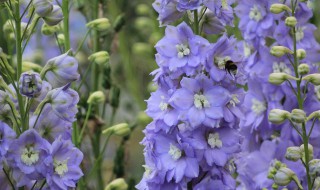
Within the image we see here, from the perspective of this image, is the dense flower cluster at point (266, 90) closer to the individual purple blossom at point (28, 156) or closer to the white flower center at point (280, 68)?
the white flower center at point (280, 68)

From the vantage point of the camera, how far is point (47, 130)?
215 cm

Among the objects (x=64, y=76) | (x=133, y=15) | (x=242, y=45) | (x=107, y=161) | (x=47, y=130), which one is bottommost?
(x=107, y=161)

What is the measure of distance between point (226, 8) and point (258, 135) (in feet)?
2.17

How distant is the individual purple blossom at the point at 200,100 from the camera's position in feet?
6.63

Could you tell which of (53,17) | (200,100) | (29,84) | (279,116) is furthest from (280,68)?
(29,84)

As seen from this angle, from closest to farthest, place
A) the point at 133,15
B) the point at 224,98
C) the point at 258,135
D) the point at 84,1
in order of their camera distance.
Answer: the point at 224,98
the point at 258,135
the point at 84,1
the point at 133,15

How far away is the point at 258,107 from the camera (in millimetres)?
2650

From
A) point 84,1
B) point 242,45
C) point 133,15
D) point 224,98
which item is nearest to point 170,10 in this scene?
point 224,98

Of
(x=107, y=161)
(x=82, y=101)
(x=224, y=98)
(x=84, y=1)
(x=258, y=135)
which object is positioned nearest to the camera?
(x=224, y=98)

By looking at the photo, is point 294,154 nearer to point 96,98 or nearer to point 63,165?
point 63,165

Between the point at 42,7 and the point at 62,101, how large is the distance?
0.25 m

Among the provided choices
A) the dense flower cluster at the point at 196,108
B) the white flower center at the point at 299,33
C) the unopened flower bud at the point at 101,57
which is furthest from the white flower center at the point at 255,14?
the unopened flower bud at the point at 101,57

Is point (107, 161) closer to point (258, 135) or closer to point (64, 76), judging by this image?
point (258, 135)

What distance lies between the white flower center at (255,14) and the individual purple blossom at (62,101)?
2.60ft
